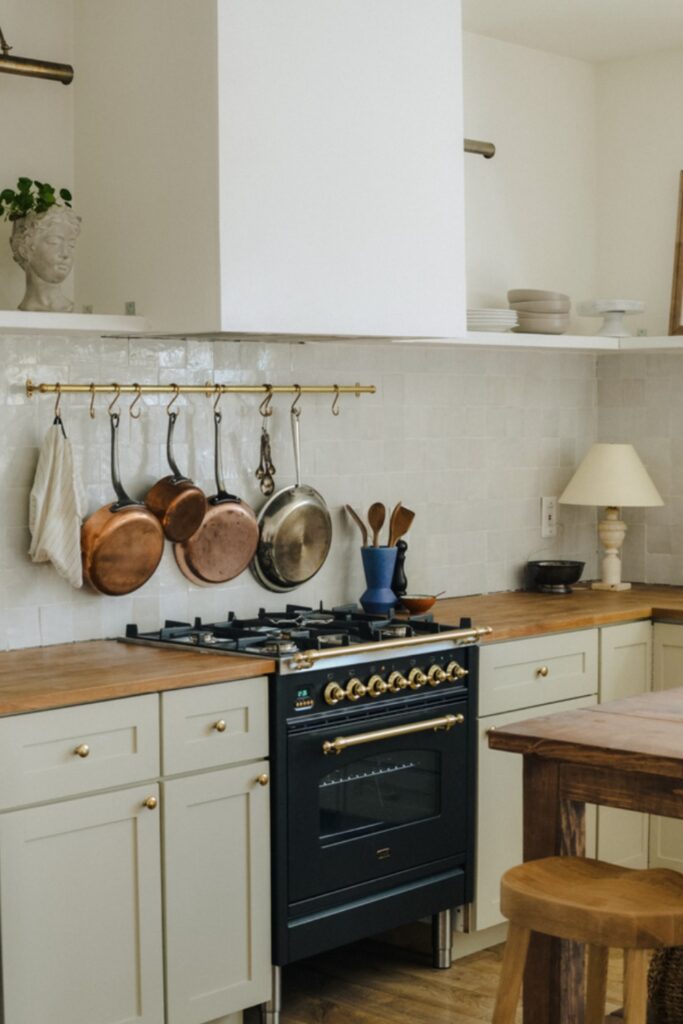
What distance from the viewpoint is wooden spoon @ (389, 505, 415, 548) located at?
473cm

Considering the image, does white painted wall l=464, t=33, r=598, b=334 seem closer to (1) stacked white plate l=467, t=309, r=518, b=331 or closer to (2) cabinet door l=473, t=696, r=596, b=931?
(1) stacked white plate l=467, t=309, r=518, b=331

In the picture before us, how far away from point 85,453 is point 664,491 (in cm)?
234

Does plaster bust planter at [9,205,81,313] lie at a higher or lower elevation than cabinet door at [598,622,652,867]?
higher

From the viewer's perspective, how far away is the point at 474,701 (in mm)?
4215

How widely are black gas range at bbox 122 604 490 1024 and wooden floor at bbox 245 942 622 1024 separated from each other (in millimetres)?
113

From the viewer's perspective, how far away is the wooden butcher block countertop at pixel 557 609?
4.44 m

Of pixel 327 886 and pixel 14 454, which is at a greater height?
pixel 14 454

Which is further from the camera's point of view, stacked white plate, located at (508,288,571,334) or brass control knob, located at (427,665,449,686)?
stacked white plate, located at (508,288,571,334)

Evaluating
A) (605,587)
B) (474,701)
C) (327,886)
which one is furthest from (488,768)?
(605,587)

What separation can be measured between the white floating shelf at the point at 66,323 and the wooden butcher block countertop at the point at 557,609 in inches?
52.5

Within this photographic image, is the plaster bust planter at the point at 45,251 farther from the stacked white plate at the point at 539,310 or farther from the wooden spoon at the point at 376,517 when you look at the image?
the stacked white plate at the point at 539,310

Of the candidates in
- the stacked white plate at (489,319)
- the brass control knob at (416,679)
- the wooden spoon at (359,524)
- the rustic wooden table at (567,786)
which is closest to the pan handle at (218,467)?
the wooden spoon at (359,524)

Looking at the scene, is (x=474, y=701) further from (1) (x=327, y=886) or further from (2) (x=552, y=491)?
(2) (x=552, y=491)

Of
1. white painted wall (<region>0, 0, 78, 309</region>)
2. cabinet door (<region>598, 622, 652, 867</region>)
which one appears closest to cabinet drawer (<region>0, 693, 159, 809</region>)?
white painted wall (<region>0, 0, 78, 309</region>)
